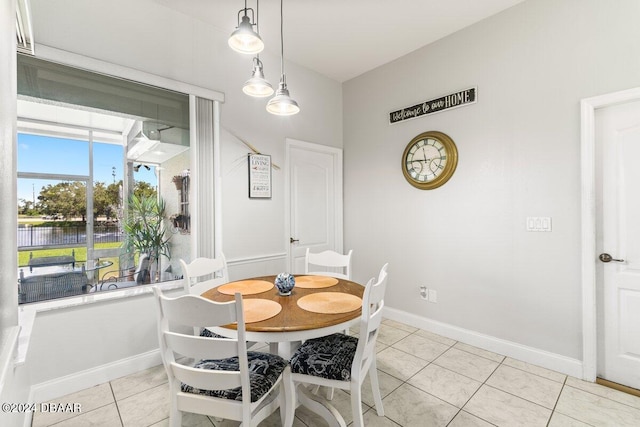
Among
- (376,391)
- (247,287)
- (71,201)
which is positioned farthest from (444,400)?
(71,201)

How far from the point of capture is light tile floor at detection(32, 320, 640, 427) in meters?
1.79

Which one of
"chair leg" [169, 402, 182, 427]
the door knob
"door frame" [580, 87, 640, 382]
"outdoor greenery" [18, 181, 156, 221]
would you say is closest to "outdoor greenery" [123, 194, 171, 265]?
"outdoor greenery" [18, 181, 156, 221]

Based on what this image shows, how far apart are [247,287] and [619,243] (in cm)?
276

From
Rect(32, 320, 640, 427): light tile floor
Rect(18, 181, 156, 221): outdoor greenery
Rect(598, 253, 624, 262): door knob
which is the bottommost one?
Rect(32, 320, 640, 427): light tile floor

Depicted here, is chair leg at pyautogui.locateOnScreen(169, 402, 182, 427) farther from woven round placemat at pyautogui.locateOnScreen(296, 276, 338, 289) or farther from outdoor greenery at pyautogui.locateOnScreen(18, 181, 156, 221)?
outdoor greenery at pyautogui.locateOnScreen(18, 181, 156, 221)

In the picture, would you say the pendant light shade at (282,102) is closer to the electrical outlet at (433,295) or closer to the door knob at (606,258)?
the electrical outlet at (433,295)

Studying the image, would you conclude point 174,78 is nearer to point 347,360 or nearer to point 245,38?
point 245,38

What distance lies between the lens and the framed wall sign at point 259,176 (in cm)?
306

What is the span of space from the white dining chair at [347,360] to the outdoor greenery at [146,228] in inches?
66.0

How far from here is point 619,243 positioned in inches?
84.4

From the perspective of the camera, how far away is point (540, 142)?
2.42m

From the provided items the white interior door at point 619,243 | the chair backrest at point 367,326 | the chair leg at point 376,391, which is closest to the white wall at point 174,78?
the chair leg at point 376,391

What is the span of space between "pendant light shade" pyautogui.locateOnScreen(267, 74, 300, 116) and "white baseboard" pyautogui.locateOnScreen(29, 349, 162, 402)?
2223mm

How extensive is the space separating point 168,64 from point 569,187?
3.50 m
